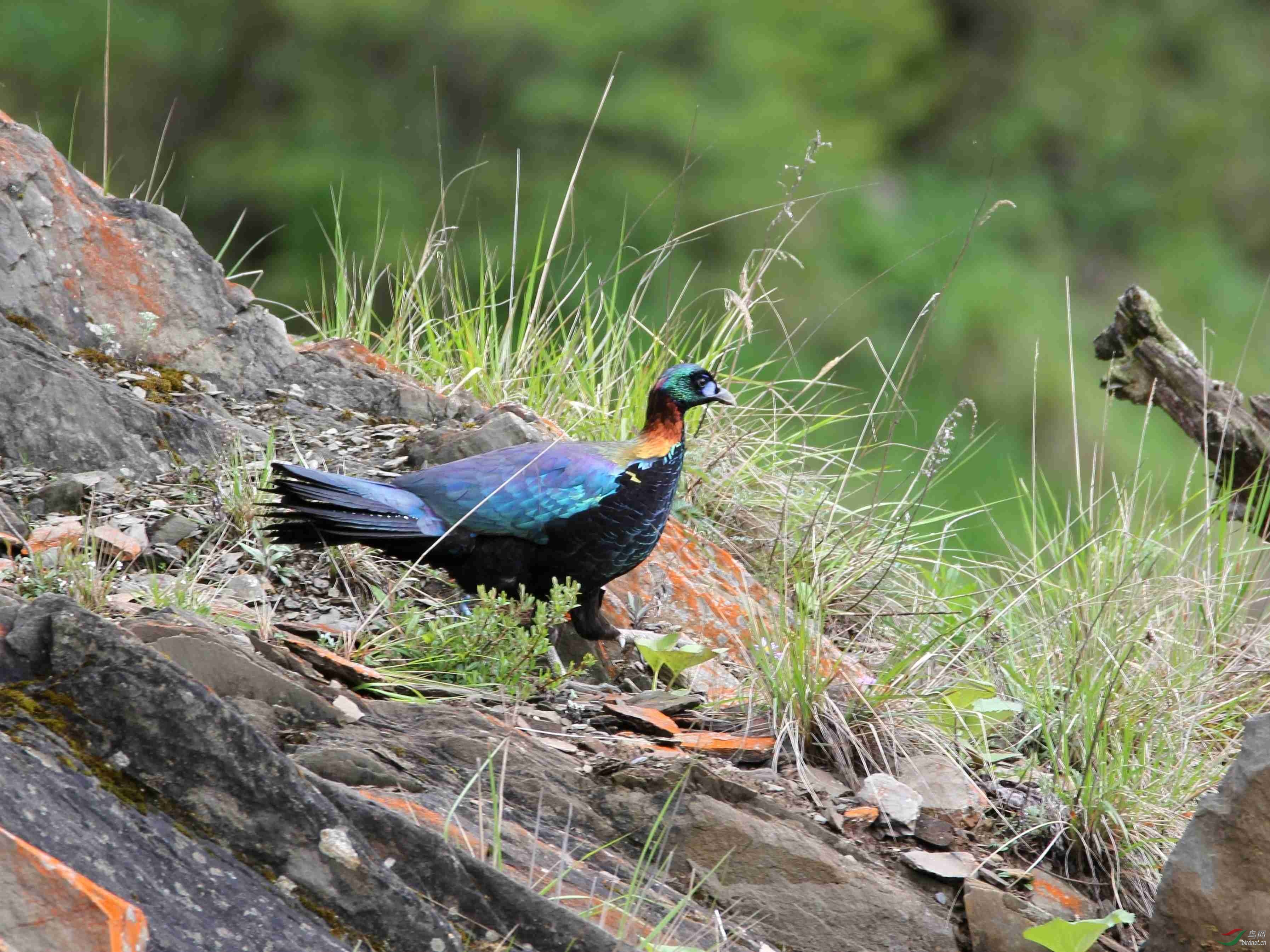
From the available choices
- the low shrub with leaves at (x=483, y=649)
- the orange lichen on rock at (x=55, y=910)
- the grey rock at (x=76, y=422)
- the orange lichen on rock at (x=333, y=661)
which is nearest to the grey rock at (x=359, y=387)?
the grey rock at (x=76, y=422)

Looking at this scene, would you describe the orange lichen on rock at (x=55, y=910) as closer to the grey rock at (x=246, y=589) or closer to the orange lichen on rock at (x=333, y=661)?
the orange lichen on rock at (x=333, y=661)

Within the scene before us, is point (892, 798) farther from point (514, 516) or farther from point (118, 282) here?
point (118, 282)

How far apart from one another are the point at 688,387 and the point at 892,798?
1.03m

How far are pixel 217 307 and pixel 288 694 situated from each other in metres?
1.84

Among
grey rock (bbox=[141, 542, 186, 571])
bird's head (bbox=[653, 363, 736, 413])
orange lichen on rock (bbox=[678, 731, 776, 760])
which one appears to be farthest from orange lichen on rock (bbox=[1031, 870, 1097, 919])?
grey rock (bbox=[141, 542, 186, 571])

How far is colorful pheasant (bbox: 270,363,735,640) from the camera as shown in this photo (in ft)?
9.45

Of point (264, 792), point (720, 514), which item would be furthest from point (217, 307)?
point (264, 792)

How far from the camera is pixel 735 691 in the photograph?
9.66ft

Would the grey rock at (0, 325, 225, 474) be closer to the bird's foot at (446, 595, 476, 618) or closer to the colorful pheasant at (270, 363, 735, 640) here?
the colorful pheasant at (270, 363, 735, 640)

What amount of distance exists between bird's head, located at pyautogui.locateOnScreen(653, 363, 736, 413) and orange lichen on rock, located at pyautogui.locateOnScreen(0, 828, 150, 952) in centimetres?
187

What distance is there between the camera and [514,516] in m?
2.97

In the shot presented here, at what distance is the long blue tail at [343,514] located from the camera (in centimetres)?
284

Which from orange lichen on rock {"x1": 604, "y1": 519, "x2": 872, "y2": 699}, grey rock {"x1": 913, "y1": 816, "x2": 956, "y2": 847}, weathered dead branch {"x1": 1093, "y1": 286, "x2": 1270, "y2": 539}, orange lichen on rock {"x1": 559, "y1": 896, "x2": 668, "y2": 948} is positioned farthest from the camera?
weathered dead branch {"x1": 1093, "y1": 286, "x2": 1270, "y2": 539}

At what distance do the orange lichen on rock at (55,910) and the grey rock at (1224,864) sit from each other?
1509 millimetres
